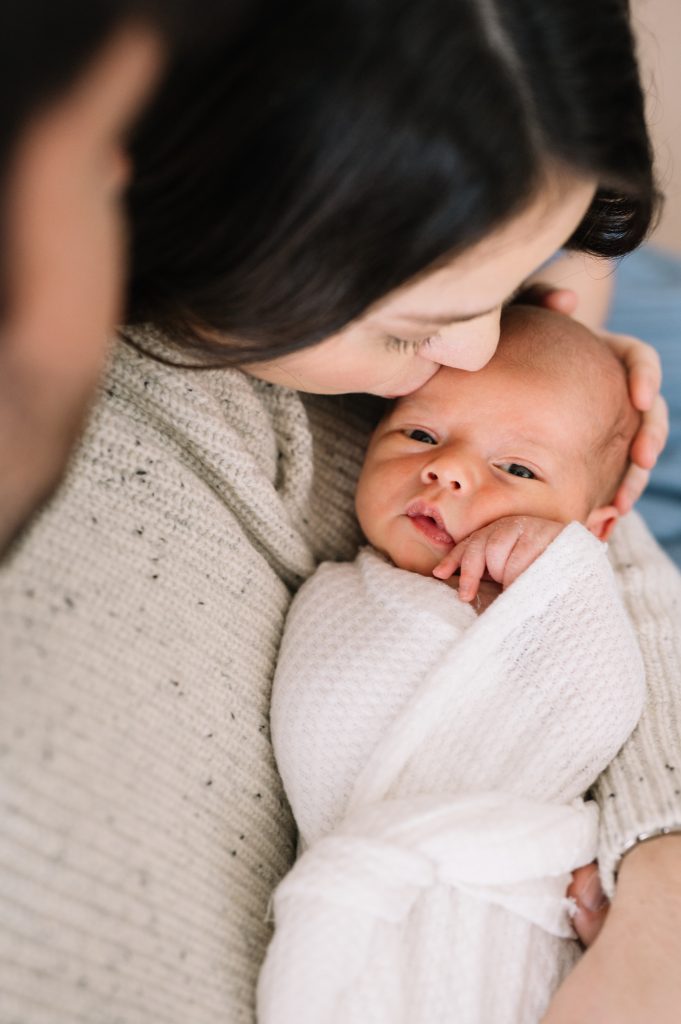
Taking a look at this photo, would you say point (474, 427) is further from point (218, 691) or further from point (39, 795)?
point (39, 795)

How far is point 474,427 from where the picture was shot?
3.43 ft

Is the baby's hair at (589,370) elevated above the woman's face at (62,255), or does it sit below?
below

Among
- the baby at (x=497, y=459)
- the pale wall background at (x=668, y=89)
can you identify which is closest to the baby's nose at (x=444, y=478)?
the baby at (x=497, y=459)

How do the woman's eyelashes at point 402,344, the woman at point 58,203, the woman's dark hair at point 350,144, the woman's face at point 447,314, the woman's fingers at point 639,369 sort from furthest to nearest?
the woman's fingers at point 639,369
the woman's eyelashes at point 402,344
the woman's face at point 447,314
the woman's dark hair at point 350,144
the woman at point 58,203

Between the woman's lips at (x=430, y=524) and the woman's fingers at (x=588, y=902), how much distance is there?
14.0 inches

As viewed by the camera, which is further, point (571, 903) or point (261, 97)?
point (571, 903)

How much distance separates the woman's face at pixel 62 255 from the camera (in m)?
0.45

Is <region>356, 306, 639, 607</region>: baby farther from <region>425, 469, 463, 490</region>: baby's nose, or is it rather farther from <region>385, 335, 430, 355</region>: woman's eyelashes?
<region>385, 335, 430, 355</region>: woman's eyelashes

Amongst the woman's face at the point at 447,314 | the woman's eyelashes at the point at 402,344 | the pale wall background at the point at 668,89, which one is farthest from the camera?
the pale wall background at the point at 668,89

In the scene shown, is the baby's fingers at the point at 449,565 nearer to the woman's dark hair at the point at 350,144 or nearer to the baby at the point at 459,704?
the baby at the point at 459,704

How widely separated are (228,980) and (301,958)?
66 mm

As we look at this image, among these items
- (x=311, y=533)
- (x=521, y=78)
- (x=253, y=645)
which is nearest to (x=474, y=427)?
(x=311, y=533)

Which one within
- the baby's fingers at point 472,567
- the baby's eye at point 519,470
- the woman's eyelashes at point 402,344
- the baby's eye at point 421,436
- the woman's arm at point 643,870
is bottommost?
the woman's arm at point 643,870

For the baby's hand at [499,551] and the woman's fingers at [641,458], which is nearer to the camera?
the baby's hand at [499,551]
